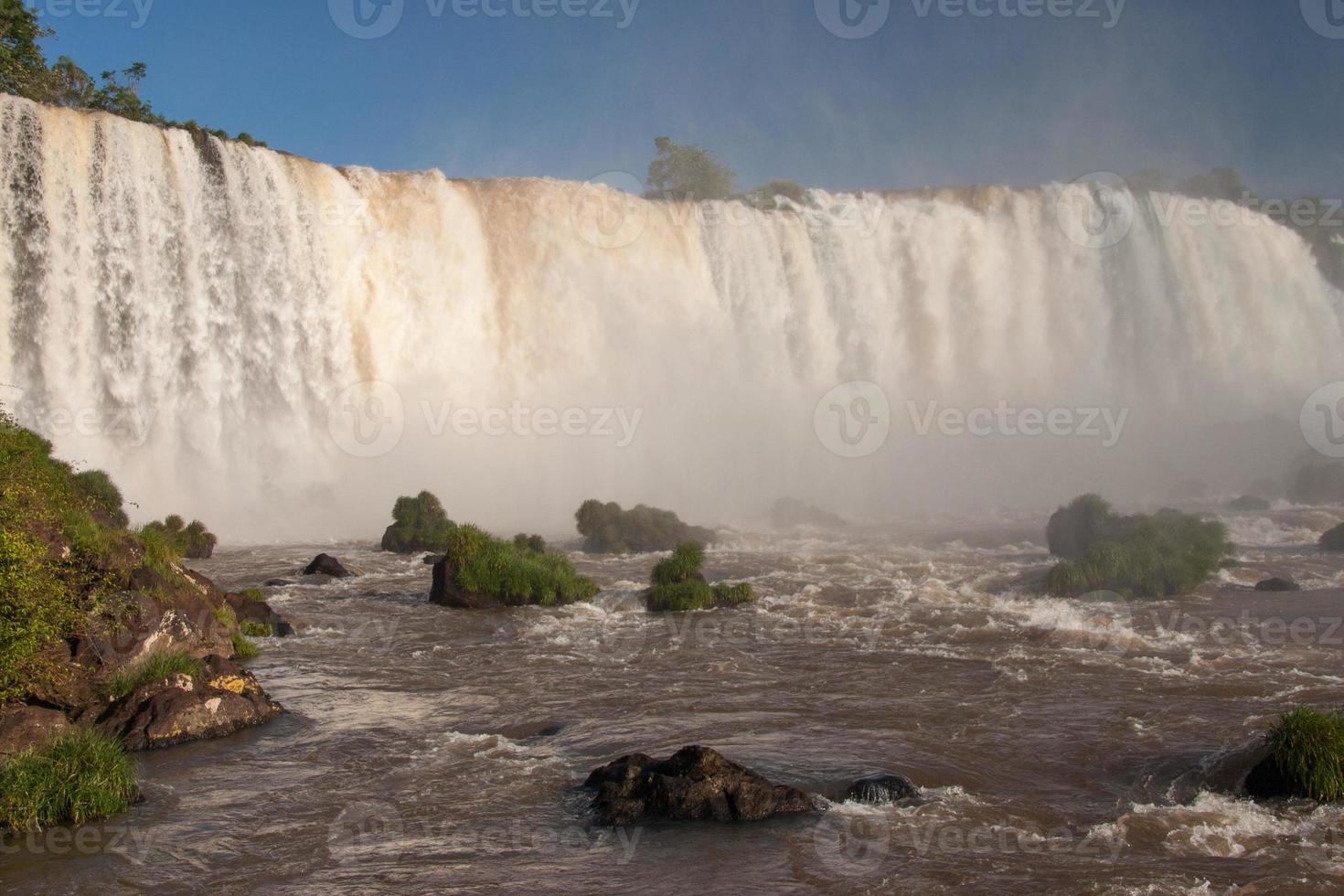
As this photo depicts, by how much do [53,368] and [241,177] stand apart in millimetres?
7129

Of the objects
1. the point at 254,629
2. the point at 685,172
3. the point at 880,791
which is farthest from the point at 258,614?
the point at 685,172

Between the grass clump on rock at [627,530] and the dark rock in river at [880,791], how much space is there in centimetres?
1652

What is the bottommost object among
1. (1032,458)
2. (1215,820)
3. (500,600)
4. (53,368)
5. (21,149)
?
(1215,820)

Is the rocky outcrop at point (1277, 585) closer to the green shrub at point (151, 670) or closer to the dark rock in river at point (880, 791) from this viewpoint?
the dark rock in river at point (880, 791)

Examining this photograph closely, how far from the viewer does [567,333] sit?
3672 centimetres

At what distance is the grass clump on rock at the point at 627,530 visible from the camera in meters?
24.9

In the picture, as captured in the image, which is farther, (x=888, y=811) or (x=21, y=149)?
(x=21, y=149)

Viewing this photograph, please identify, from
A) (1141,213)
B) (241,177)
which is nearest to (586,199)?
(241,177)

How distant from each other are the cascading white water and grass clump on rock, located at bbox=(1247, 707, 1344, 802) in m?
24.2

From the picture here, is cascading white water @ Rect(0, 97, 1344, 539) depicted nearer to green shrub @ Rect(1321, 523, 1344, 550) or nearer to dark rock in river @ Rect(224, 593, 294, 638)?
dark rock in river @ Rect(224, 593, 294, 638)

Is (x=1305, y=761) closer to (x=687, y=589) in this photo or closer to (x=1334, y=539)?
(x=687, y=589)

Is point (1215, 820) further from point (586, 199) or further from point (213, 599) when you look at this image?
point (586, 199)

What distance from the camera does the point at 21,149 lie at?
25125 mm

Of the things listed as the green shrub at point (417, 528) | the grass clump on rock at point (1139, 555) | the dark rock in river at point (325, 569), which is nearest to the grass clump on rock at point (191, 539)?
the dark rock in river at point (325, 569)
